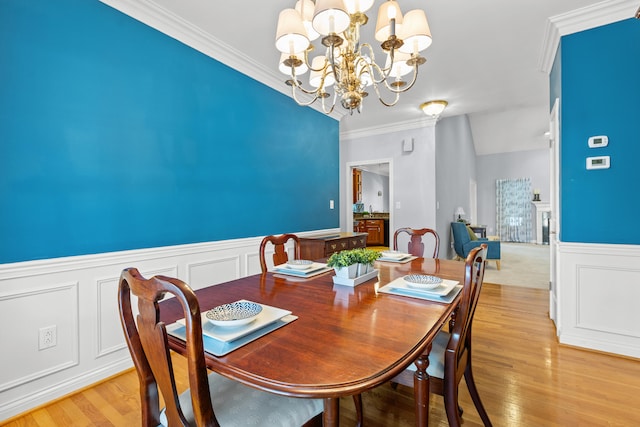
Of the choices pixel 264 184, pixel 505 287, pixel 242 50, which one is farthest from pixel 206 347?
pixel 505 287

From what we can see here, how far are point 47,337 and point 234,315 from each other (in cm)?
154

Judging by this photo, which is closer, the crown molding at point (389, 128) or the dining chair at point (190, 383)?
the dining chair at point (190, 383)

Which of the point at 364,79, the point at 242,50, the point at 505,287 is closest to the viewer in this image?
the point at 364,79

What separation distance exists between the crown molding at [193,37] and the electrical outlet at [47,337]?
2.08m

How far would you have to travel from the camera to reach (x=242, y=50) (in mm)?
2771

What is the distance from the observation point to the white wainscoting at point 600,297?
7.33 feet

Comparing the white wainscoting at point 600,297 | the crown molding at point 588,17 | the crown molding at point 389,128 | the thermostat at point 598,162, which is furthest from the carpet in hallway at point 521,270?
the crown molding at point 588,17

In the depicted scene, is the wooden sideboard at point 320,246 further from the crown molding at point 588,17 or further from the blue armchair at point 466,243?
the blue armchair at point 466,243

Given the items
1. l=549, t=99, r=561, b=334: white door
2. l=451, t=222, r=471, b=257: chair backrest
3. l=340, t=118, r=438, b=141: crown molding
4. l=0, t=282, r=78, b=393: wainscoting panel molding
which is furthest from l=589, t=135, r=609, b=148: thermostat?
l=0, t=282, r=78, b=393: wainscoting panel molding

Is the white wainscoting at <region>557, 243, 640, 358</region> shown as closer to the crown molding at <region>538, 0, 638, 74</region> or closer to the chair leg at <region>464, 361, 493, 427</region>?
the chair leg at <region>464, 361, 493, 427</region>

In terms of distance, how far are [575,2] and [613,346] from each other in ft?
8.54

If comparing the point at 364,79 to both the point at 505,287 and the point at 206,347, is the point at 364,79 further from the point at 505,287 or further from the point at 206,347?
the point at 505,287

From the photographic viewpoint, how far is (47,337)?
1.75 meters

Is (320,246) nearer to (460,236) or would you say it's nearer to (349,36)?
(349,36)
